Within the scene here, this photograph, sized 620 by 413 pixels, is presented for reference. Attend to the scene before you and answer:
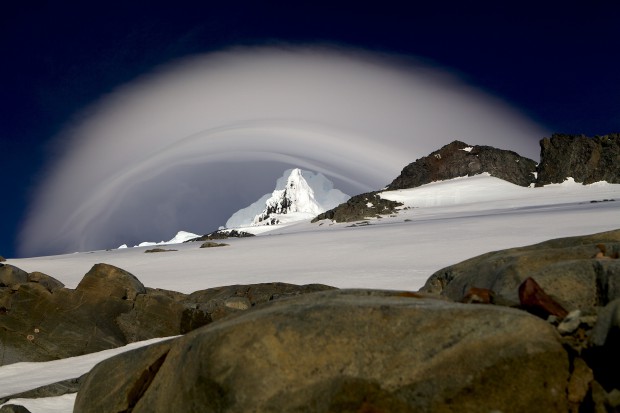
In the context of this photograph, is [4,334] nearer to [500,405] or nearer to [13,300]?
[13,300]

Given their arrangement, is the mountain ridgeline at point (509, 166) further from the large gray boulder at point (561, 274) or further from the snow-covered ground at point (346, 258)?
the large gray boulder at point (561, 274)

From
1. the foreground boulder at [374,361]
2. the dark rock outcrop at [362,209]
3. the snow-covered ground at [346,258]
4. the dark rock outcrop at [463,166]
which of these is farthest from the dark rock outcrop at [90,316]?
the dark rock outcrop at [463,166]

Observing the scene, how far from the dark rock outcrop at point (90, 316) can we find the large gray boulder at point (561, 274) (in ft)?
34.2

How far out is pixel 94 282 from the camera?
20.8 meters

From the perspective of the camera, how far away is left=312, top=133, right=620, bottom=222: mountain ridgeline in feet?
343

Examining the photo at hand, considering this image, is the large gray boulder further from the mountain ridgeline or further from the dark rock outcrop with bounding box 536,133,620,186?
the dark rock outcrop with bounding box 536,133,620,186

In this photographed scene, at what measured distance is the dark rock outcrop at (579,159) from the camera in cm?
11312

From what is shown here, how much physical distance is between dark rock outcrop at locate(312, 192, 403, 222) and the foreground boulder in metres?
87.5

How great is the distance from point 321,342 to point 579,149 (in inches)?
5175

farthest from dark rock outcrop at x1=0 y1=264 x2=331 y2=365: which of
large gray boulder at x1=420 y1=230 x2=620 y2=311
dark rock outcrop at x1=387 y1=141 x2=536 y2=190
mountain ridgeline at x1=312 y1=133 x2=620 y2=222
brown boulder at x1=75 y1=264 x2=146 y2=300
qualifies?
dark rock outcrop at x1=387 y1=141 x2=536 y2=190

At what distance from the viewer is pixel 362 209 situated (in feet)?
323

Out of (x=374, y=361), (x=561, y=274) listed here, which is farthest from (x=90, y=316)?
(x=561, y=274)

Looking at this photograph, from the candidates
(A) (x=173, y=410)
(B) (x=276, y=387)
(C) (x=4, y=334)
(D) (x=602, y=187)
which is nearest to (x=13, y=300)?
(C) (x=4, y=334)

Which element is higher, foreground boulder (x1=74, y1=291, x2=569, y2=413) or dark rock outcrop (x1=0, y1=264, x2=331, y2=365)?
foreground boulder (x1=74, y1=291, x2=569, y2=413)
